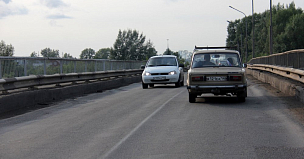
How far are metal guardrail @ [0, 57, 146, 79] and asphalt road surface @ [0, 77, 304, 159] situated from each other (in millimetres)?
2436

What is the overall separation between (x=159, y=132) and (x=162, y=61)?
14987mm

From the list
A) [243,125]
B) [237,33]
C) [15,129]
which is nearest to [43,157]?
[15,129]

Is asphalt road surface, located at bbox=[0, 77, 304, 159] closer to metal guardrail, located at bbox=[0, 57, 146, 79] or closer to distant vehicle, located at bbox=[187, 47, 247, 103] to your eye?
distant vehicle, located at bbox=[187, 47, 247, 103]

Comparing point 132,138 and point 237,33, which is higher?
point 237,33

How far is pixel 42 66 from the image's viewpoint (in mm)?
16625

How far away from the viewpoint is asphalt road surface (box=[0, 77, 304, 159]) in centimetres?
632

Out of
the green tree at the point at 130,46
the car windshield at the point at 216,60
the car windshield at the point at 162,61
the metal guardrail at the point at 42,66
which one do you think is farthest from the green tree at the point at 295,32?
the car windshield at the point at 216,60

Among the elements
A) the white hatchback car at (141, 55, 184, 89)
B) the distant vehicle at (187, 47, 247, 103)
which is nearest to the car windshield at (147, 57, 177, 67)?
the white hatchback car at (141, 55, 184, 89)

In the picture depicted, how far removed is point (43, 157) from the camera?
6195mm

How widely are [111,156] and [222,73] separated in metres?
6.89

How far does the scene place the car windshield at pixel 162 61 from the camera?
22.6 metres

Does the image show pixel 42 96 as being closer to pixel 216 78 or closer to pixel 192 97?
pixel 192 97

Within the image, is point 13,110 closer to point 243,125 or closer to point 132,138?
point 132,138

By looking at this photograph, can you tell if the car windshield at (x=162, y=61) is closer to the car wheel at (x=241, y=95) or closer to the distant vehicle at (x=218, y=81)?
the distant vehicle at (x=218, y=81)
